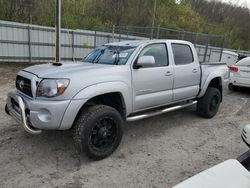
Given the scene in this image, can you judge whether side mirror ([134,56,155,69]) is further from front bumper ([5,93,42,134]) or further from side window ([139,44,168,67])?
front bumper ([5,93,42,134])

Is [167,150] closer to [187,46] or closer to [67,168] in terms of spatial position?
[67,168]

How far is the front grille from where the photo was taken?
130 inches

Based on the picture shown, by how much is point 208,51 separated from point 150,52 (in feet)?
38.7

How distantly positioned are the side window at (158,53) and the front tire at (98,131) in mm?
1324

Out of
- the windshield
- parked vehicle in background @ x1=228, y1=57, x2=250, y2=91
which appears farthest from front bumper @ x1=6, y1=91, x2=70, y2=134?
parked vehicle in background @ x1=228, y1=57, x2=250, y2=91

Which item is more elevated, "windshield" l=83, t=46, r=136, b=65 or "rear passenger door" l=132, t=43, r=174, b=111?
"windshield" l=83, t=46, r=136, b=65

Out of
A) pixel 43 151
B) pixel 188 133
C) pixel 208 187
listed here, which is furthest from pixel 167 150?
pixel 208 187

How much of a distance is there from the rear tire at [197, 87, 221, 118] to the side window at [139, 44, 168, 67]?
1633mm

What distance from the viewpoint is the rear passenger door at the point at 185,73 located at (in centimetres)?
462

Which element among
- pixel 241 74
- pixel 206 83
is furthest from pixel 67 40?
pixel 206 83

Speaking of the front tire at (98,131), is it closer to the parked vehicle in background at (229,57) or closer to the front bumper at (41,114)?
the front bumper at (41,114)

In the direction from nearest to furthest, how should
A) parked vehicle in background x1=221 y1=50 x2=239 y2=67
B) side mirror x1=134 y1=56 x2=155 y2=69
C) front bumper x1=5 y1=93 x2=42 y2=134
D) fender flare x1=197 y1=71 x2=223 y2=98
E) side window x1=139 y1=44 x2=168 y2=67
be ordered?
1. front bumper x1=5 y1=93 x2=42 y2=134
2. side mirror x1=134 y1=56 x2=155 y2=69
3. side window x1=139 y1=44 x2=168 y2=67
4. fender flare x1=197 y1=71 x2=223 y2=98
5. parked vehicle in background x1=221 y1=50 x2=239 y2=67

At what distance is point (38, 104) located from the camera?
3.03 m

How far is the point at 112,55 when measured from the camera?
4.17 meters
